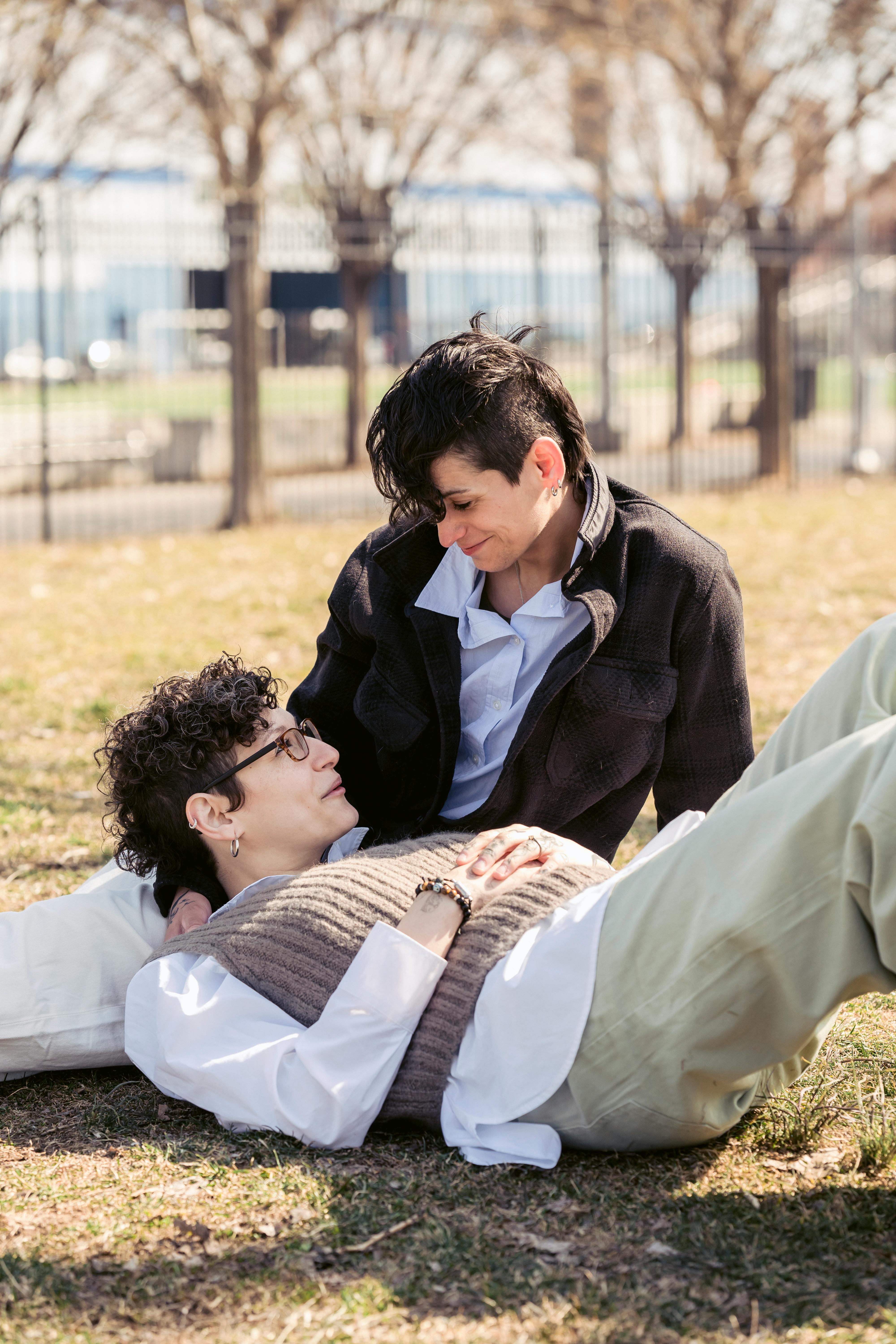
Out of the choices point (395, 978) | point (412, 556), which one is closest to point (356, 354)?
point (412, 556)

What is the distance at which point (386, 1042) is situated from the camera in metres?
2.56

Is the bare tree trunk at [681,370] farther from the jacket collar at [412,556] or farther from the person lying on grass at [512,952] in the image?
the person lying on grass at [512,952]

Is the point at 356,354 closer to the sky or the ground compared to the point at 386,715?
closer to the sky

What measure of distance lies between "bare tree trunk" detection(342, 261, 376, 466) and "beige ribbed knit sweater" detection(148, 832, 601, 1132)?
47.3 feet

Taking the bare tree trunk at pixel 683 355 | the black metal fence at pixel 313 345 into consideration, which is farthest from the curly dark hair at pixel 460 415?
the bare tree trunk at pixel 683 355

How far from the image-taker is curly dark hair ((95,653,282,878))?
3.05 metres

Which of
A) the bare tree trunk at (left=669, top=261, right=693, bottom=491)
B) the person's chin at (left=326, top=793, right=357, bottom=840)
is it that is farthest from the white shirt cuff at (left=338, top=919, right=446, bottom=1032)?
the bare tree trunk at (left=669, top=261, right=693, bottom=491)

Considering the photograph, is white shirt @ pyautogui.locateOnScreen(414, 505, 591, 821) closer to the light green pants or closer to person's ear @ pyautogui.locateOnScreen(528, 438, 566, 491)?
person's ear @ pyautogui.locateOnScreen(528, 438, 566, 491)

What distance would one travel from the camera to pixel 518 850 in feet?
9.16

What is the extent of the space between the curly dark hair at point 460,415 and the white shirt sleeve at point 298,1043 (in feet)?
3.34

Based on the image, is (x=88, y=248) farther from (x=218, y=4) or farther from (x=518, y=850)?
(x=518, y=850)

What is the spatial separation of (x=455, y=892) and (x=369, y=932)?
0.58 feet

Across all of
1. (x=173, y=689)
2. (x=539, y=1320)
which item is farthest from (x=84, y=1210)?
(x=173, y=689)

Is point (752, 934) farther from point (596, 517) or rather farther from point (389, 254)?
point (389, 254)
